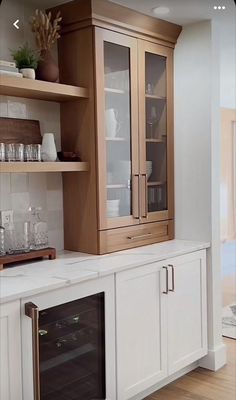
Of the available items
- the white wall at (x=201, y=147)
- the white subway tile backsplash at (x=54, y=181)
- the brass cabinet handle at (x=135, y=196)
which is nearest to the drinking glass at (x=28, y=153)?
the white subway tile backsplash at (x=54, y=181)

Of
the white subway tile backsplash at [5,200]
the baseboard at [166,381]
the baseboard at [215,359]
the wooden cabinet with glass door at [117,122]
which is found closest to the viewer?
the white subway tile backsplash at [5,200]

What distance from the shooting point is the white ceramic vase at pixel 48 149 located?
2.59 m

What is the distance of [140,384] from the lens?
262cm

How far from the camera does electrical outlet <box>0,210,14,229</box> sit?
8.27 ft

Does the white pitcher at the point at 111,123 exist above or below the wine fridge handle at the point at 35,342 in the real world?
above

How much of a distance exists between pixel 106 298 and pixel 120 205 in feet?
2.26

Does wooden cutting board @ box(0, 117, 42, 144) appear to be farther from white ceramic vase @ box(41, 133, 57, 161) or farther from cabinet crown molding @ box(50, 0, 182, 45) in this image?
cabinet crown molding @ box(50, 0, 182, 45)

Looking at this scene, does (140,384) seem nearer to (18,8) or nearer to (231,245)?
(18,8)

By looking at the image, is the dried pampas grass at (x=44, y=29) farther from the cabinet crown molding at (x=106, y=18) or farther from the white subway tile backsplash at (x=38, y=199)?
the white subway tile backsplash at (x=38, y=199)

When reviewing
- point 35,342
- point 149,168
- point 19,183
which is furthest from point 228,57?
point 35,342

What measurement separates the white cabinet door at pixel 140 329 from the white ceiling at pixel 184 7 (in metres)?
1.50

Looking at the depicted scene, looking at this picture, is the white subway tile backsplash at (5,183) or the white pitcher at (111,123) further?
the white pitcher at (111,123)

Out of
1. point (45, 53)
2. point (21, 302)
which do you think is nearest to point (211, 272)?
point (21, 302)

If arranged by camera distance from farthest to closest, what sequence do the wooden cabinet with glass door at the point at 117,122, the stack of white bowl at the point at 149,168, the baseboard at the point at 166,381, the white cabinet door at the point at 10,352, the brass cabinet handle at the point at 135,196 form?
the stack of white bowl at the point at 149,168 < the brass cabinet handle at the point at 135,196 < the baseboard at the point at 166,381 < the wooden cabinet with glass door at the point at 117,122 < the white cabinet door at the point at 10,352
